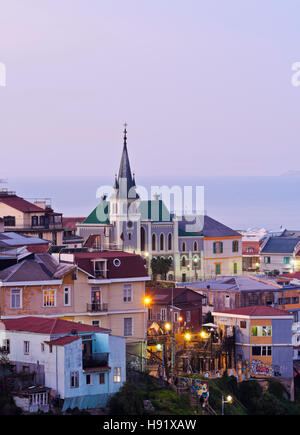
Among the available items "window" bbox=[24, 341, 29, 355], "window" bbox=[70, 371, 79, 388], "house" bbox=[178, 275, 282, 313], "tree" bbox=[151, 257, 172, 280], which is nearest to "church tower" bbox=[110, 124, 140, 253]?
"tree" bbox=[151, 257, 172, 280]

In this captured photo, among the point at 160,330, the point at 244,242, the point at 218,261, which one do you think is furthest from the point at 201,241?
the point at 160,330

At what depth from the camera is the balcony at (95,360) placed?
A: 3684 centimetres

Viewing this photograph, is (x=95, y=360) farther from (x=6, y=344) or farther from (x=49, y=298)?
(x=49, y=298)

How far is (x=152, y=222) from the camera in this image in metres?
74.8

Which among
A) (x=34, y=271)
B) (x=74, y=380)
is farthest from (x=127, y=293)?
(x=74, y=380)

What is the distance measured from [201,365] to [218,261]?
3253 centimetres

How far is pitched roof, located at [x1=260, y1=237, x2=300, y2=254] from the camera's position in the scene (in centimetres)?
7638

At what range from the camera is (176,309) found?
4853 centimetres

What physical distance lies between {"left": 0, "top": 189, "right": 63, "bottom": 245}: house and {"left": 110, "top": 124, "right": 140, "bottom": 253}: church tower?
8193mm

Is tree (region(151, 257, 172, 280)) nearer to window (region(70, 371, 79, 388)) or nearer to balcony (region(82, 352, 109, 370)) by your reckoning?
balcony (region(82, 352, 109, 370))

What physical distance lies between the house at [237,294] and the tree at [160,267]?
15.9m
